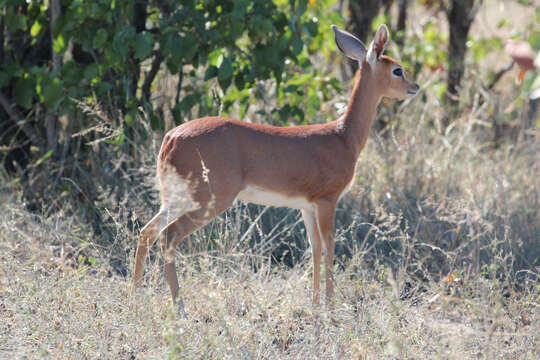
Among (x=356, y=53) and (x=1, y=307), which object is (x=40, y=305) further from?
(x=356, y=53)

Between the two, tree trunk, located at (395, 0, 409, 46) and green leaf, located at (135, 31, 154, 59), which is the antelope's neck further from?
tree trunk, located at (395, 0, 409, 46)

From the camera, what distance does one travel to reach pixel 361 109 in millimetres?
4430

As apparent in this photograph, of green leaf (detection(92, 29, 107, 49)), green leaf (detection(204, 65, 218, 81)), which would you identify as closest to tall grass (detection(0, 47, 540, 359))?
green leaf (detection(204, 65, 218, 81))

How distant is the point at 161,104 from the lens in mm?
5898

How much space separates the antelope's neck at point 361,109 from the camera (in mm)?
4375

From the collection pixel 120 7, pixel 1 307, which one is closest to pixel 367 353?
pixel 1 307

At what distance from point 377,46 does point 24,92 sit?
8.95ft

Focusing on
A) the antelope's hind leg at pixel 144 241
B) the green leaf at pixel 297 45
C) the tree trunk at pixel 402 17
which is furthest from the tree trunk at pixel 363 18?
the antelope's hind leg at pixel 144 241

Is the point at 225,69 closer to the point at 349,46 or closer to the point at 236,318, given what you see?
the point at 349,46

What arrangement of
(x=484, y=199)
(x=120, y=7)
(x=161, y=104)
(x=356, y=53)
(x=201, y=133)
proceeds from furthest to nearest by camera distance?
1. (x=161, y=104)
2. (x=484, y=199)
3. (x=120, y=7)
4. (x=356, y=53)
5. (x=201, y=133)

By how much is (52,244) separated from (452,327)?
266 centimetres

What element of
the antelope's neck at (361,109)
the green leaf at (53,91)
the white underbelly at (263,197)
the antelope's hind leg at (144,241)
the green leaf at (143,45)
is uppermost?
the green leaf at (143,45)

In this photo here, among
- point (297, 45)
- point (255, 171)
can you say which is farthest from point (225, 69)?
point (255, 171)

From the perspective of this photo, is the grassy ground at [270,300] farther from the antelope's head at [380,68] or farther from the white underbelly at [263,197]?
the antelope's head at [380,68]
